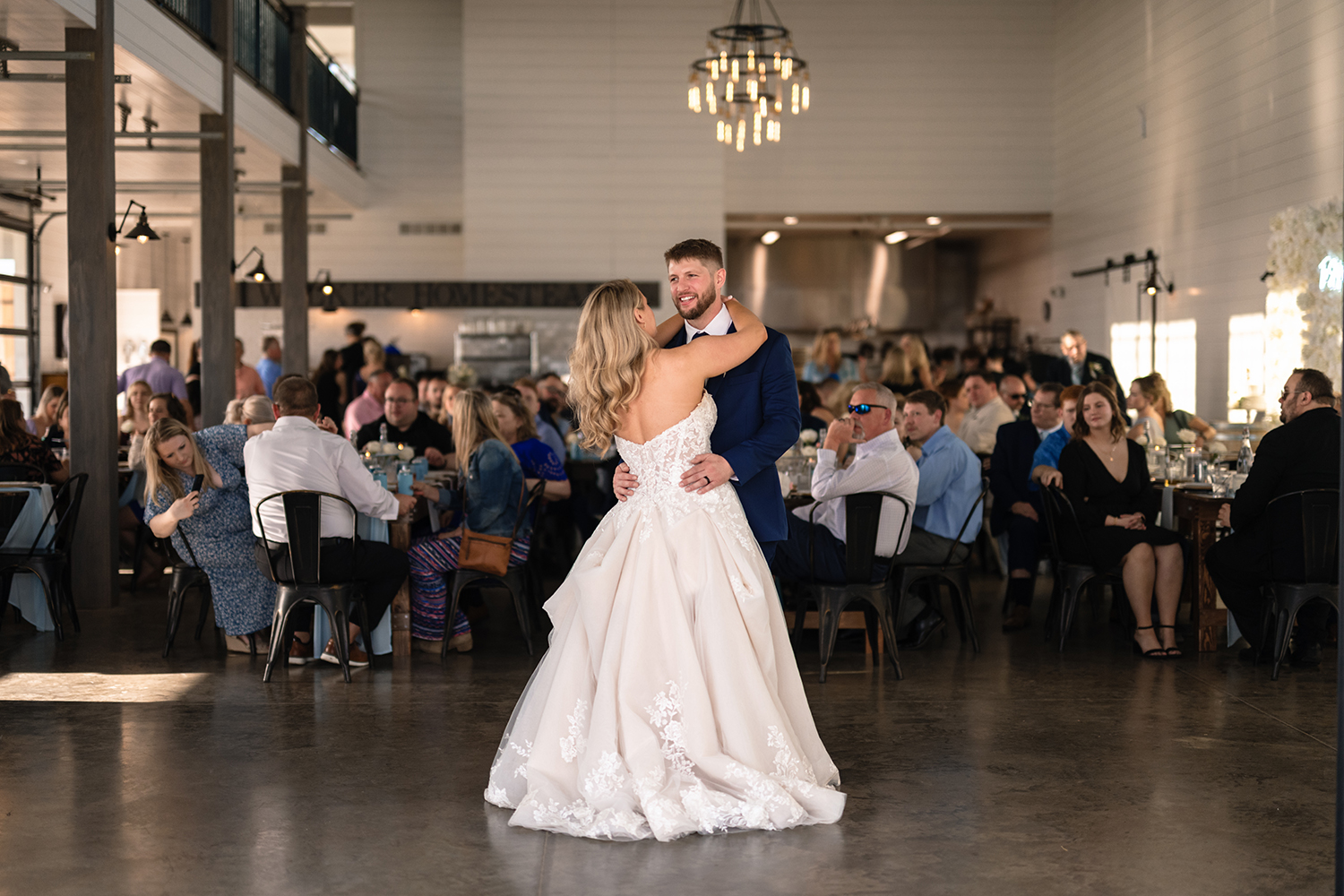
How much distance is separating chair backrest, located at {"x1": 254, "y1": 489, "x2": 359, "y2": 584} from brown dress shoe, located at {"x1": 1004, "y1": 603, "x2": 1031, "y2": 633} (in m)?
3.24

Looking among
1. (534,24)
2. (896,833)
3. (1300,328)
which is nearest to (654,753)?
(896,833)

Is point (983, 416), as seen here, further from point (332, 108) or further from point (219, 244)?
point (332, 108)

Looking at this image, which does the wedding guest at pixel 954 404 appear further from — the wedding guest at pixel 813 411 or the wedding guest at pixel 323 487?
the wedding guest at pixel 323 487

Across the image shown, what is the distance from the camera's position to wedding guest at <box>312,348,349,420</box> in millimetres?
11422

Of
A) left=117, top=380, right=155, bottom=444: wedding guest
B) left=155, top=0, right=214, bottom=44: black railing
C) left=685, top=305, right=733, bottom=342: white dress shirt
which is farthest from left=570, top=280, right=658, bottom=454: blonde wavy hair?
left=155, top=0, right=214, bottom=44: black railing

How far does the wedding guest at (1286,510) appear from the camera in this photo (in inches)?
207

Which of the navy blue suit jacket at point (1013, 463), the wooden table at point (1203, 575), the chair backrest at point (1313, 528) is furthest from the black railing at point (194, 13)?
the chair backrest at point (1313, 528)

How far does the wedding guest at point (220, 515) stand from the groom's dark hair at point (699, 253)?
3007 millimetres

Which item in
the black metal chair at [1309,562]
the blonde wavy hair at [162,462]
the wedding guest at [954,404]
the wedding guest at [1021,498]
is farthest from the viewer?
the wedding guest at [954,404]

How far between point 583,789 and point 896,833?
850 millimetres

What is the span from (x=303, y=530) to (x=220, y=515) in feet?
2.43

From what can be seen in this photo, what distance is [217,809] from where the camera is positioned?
362 cm

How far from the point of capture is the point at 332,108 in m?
14.2

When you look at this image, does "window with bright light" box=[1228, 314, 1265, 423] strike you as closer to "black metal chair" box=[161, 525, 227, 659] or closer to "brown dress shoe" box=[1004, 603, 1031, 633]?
"brown dress shoe" box=[1004, 603, 1031, 633]
